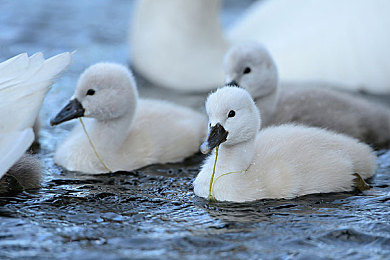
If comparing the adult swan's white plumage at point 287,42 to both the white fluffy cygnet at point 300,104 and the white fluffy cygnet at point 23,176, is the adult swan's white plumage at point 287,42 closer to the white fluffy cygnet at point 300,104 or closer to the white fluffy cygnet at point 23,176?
the white fluffy cygnet at point 300,104

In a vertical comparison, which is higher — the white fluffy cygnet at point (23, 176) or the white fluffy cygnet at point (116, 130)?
the white fluffy cygnet at point (116, 130)

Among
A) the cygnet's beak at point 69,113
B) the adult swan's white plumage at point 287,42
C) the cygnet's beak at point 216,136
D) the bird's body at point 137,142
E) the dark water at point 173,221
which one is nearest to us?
the dark water at point 173,221

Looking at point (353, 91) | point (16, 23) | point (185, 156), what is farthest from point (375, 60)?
point (16, 23)

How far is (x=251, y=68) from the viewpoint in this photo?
253 inches

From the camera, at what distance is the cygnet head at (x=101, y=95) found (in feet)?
19.4

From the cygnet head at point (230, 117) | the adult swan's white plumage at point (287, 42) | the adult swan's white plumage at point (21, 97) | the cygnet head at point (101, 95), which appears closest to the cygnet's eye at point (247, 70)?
the cygnet head at point (101, 95)

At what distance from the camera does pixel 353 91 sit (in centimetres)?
786

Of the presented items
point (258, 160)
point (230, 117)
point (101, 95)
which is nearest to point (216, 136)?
point (230, 117)

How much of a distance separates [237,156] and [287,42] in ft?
9.92

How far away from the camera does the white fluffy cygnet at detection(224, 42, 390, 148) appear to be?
21.1 feet

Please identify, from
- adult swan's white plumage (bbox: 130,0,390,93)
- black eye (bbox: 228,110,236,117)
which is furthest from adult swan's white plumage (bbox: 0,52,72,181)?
adult swan's white plumage (bbox: 130,0,390,93)

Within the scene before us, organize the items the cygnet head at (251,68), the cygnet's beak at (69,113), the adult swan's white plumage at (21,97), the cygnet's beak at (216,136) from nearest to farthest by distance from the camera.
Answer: the adult swan's white plumage at (21,97) → the cygnet's beak at (216,136) → the cygnet's beak at (69,113) → the cygnet head at (251,68)

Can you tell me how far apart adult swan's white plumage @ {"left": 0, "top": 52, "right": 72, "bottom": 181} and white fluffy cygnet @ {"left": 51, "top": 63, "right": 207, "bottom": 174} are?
2.08ft

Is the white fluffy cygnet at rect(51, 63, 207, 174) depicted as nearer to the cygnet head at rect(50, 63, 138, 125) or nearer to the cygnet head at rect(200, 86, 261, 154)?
the cygnet head at rect(50, 63, 138, 125)
